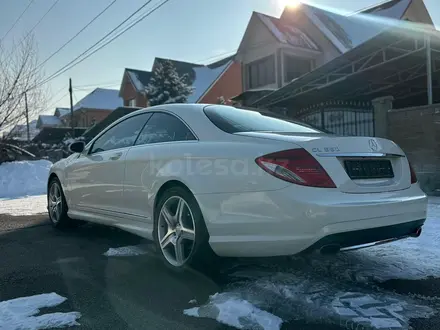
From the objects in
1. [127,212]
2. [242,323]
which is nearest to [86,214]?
[127,212]

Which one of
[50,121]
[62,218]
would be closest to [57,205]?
[62,218]

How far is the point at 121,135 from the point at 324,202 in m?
2.71

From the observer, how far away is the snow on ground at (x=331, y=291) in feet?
8.57

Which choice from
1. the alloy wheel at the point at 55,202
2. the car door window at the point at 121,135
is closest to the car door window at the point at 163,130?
the car door window at the point at 121,135

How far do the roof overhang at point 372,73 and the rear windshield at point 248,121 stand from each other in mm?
7280

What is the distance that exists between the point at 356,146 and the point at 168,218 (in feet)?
5.37

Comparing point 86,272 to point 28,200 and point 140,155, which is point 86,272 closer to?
point 140,155

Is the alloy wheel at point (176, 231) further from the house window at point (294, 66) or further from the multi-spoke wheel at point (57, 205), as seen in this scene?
the house window at point (294, 66)

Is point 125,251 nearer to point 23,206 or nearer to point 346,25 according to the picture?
point 23,206

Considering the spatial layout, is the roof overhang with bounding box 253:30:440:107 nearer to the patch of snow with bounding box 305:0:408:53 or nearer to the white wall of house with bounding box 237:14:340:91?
the white wall of house with bounding box 237:14:340:91

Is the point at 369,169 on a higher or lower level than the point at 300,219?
higher

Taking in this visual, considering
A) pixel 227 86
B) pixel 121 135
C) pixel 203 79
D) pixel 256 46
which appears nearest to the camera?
pixel 121 135

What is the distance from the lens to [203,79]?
3409 cm

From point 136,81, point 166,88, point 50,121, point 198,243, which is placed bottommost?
point 198,243
